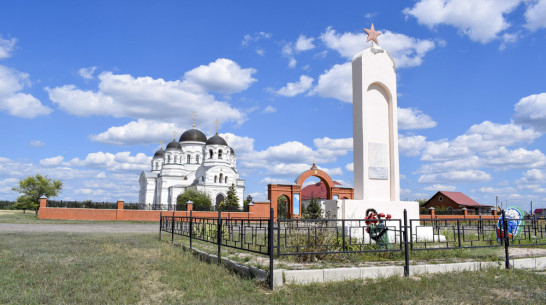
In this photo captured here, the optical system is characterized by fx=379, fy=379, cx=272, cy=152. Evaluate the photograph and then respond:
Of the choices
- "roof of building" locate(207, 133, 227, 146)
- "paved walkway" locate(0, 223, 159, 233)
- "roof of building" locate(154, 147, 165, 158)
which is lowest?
"paved walkway" locate(0, 223, 159, 233)

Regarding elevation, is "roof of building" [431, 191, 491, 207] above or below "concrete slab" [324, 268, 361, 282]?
above

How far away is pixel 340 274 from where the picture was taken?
541 cm

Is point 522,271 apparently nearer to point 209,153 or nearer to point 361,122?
point 361,122

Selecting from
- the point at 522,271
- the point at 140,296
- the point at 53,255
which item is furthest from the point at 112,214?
the point at 522,271

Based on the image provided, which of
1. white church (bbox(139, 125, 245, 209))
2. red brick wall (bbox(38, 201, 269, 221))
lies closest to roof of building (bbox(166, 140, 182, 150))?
white church (bbox(139, 125, 245, 209))

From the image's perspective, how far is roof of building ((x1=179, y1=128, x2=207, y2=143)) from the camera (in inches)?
2149

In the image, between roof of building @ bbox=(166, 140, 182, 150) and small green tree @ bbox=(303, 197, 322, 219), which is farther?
roof of building @ bbox=(166, 140, 182, 150)

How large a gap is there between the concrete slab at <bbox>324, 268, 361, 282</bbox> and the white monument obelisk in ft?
17.9

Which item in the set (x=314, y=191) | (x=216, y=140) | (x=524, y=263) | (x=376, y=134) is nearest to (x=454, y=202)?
(x=314, y=191)

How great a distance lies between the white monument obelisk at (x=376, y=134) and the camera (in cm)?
1134

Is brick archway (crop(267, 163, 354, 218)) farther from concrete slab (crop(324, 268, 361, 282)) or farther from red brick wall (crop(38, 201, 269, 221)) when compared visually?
concrete slab (crop(324, 268, 361, 282))

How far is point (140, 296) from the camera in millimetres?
5008

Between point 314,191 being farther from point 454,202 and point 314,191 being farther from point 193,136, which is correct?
point 193,136

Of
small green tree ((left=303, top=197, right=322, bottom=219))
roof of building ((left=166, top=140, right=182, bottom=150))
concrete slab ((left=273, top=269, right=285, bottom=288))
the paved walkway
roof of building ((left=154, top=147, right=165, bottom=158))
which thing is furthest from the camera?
roof of building ((left=154, top=147, right=165, bottom=158))
